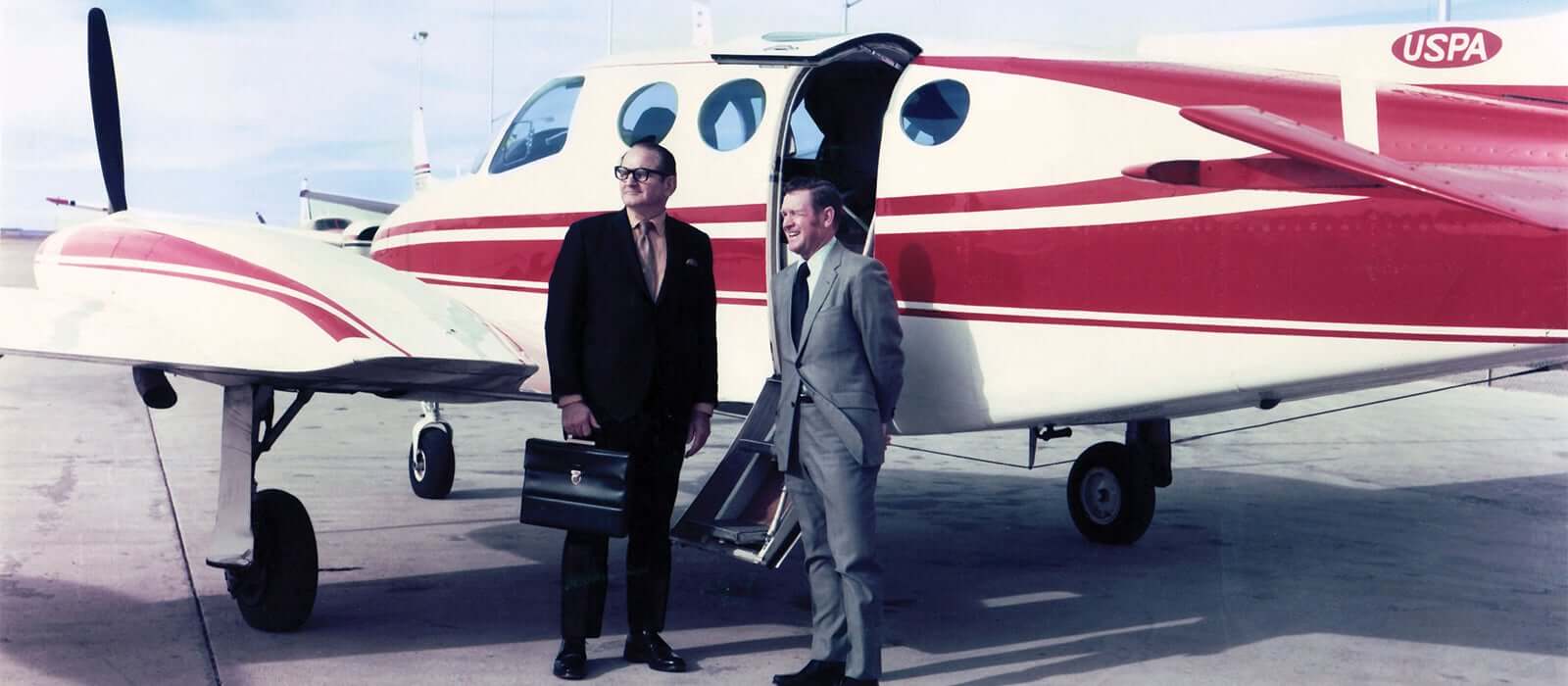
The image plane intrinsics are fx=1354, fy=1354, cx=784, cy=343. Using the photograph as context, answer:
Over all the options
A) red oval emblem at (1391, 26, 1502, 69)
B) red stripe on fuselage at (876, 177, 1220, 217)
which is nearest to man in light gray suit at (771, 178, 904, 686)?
red stripe on fuselage at (876, 177, 1220, 217)

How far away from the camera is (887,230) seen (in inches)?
221

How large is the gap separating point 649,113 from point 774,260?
3.66 feet

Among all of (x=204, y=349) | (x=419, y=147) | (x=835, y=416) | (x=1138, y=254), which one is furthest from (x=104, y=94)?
(x=419, y=147)

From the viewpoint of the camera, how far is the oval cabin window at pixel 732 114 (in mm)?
6188

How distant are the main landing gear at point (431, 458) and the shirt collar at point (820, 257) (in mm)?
5397

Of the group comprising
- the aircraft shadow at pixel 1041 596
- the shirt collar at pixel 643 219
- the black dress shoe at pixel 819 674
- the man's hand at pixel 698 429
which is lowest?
the aircraft shadow at pixel 1041 596

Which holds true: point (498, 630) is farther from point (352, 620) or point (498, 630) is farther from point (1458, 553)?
point (1458, 553)

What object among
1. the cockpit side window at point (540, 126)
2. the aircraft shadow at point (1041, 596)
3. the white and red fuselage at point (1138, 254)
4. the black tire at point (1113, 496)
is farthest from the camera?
the black tire at point (1113, 496)

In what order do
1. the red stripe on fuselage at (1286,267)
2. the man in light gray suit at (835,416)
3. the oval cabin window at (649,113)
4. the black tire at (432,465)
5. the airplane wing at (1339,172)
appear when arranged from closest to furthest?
the airplane wing at (1339,172) < the red stripe on fuselage at (1286,267) < the man in light gray suit at (835,416) < the oval cabin window at (649,113) < the black tire at (432,465)

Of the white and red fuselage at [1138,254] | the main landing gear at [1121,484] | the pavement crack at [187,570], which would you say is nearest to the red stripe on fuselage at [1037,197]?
the white and red fuselage at [1138,254]

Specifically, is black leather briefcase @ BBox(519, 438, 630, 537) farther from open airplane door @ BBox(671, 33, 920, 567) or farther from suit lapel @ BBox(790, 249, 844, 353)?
suit lapel @ BBox(790, 249, 844, 353)

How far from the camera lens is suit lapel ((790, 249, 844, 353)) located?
4996 mm

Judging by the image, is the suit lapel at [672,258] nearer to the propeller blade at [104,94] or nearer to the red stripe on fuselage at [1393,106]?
the red stripe on fuselage at [1393,106]

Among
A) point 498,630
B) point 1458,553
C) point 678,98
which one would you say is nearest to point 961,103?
point 678,98
